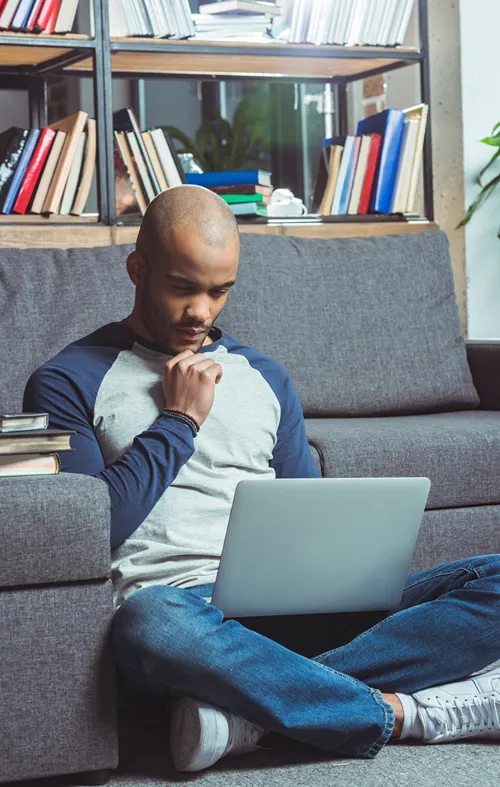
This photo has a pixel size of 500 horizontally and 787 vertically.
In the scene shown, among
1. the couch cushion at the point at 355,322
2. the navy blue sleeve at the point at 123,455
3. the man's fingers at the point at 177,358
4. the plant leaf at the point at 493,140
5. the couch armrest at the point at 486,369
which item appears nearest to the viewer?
the navy blue sleeve at the point at 123,455

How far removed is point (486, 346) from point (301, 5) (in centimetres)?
115

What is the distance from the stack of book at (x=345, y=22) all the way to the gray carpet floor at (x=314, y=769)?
7.23ft

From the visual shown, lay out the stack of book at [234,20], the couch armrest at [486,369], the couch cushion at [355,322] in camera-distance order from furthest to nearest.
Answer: the stack of book at [234,20], the couch armrest at [486,369], the couch cushion at [355,322]

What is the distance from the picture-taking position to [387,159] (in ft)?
10.8

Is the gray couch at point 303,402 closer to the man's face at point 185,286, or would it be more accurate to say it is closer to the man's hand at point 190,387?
the man's hand at point 190,387

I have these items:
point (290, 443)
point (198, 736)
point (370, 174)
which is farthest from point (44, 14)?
point (198, 736)

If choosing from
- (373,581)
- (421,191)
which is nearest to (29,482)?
(373,581)

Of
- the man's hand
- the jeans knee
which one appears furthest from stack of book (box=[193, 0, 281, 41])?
the jeans knee

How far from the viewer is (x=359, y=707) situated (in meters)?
1.55

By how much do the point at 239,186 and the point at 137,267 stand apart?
4.32 ft

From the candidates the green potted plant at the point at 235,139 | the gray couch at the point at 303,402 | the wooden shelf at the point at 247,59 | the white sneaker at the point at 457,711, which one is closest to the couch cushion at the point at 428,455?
the gray couch at the point at 303,402

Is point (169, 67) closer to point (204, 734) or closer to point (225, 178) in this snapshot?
point (225, 178)

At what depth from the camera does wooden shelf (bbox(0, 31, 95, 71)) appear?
2918mm

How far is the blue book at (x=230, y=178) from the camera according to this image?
10.0 ft
